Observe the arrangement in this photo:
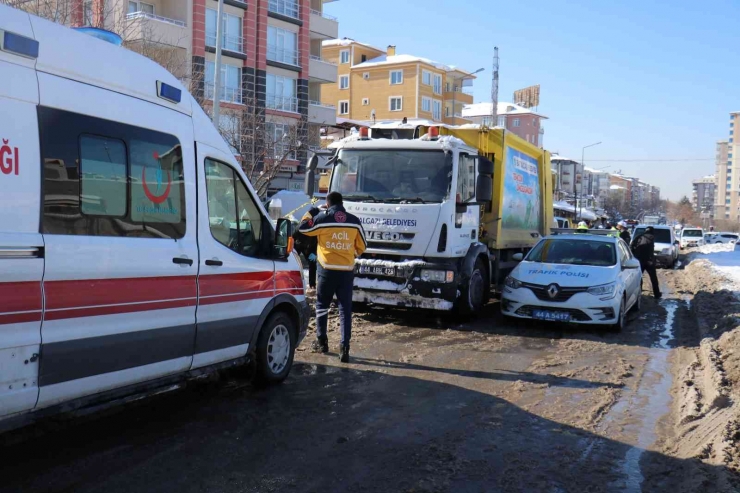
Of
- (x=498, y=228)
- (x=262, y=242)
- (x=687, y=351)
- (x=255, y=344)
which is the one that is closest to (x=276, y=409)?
(x=255, y=344)

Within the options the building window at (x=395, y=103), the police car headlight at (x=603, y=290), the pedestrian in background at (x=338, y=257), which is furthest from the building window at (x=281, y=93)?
the pedestrian in background at (x=338, y=257)

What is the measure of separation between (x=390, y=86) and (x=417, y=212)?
5473 cm

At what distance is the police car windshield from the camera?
1162 cm

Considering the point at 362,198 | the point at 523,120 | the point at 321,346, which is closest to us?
the point at 321,346

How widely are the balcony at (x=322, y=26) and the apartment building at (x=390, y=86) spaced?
1834 cm

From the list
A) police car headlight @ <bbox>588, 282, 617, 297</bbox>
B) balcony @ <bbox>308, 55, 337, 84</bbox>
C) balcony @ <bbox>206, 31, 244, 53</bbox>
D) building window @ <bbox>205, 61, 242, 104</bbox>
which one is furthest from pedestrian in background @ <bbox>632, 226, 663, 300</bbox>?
balcony @ <bbox>308, 55, 337, 84</bbox>

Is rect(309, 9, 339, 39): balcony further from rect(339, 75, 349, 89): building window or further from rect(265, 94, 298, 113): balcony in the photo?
rect(339, 75, 349, 89): building window

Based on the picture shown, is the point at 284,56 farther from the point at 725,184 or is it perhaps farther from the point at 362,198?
the point at 725,184

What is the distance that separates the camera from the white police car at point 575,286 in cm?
1047

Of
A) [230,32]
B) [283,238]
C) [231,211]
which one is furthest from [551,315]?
[230,32]

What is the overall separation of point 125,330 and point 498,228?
9.06 metres

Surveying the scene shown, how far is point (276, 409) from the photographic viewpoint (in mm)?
6039

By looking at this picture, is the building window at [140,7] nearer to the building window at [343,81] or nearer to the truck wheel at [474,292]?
the truck wheel at [474,292]

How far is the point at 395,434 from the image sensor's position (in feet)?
18.0
